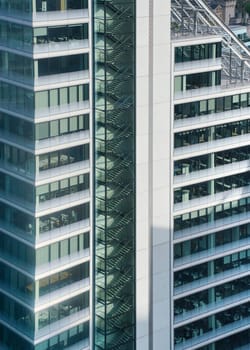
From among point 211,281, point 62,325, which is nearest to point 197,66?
point 211,281

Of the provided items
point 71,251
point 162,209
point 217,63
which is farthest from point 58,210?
point 217,63

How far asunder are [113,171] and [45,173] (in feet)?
22.0

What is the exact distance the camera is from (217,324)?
3322 inches

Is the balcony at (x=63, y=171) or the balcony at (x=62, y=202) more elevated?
the balcony at (x=63, y=171)

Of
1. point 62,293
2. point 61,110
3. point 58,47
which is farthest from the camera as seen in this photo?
point 62,293

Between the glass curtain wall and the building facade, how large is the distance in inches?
4.4

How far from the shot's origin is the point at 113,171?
73938 mm

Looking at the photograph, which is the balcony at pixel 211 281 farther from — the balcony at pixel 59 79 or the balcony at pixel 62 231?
the balcony at pixel 59 79

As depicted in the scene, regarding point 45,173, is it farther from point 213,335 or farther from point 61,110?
point 213,335

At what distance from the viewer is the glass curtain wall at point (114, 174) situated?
71.6 metres

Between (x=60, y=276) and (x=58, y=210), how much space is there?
551 cm

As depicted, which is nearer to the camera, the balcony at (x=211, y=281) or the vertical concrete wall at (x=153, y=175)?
the vertical concrete wall at (x=153, y=175)

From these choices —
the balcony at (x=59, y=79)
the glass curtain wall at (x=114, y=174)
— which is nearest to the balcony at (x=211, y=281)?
the glass curtain wall at (x=114, y=174)

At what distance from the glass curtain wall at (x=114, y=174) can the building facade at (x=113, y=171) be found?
0.11 meters
